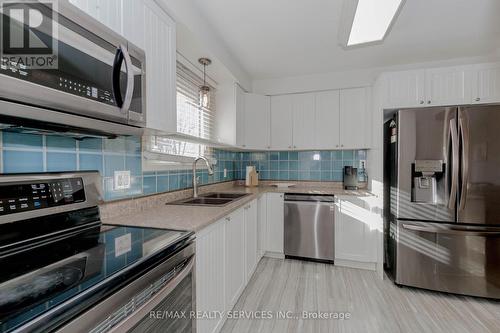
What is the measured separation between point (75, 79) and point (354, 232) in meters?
2.79

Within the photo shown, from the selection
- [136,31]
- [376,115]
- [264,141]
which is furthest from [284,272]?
[136,31]

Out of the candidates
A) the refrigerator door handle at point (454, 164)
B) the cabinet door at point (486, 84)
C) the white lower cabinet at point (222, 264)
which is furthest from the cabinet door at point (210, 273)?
the cabinet door at point (486, 84)

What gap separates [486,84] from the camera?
2.20 meters

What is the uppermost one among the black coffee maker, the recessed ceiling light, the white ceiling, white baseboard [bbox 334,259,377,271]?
the white ceiling

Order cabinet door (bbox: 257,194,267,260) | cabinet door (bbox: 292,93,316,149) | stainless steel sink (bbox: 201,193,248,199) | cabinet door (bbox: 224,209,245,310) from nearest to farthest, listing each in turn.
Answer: cabinet door (bbox: 224,209,245,310)
stainless steel sink (bbox: 201,193,248,199)
cabinet door (bbox: 257,194,267,260)
cabinet door (bbox: 292,93,316,149)

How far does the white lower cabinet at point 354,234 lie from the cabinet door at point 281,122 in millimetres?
1065

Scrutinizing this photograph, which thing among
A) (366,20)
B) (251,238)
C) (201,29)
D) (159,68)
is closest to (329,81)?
(366,20)

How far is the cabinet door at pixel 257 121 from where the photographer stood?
3.09 meters

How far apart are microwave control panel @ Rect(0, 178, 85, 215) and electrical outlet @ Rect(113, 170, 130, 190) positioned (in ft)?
0.93

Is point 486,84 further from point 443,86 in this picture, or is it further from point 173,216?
point 173,216

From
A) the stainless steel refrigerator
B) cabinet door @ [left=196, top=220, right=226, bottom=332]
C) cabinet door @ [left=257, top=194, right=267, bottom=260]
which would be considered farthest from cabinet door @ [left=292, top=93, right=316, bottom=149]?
cabinet door @ [left=196, top=220, right=226, bottom=332]

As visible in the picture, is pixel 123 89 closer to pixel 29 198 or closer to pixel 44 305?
pixel 29 198

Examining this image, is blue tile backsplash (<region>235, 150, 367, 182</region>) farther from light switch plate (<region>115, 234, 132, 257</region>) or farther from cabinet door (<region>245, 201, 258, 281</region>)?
light switch plate (<region>115, 234, 132, 257</region>)

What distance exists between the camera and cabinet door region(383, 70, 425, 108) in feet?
7.62
